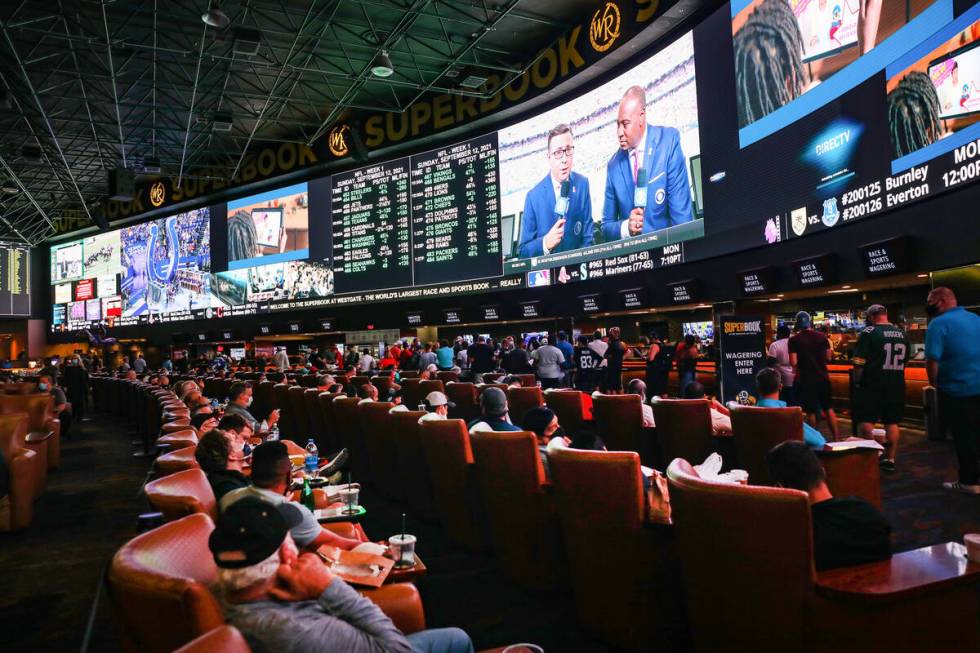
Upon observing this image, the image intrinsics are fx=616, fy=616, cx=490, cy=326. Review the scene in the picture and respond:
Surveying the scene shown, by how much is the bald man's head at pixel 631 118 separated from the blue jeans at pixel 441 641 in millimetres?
10810

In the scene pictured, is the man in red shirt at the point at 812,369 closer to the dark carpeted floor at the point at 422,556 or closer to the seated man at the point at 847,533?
the dark carpeted floor at the point at 422,556

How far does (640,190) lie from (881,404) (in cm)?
657

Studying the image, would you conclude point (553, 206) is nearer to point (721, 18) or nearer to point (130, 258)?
point (721, 18)

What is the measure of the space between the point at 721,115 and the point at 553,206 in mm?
4368

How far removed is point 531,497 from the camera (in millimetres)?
3289

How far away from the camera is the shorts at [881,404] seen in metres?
5.75

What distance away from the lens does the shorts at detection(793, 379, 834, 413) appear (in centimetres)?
689

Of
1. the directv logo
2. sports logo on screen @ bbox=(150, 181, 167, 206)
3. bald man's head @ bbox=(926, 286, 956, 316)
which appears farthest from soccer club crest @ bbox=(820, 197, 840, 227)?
sports logo on screen @ bbox=(150, 181, 167, 206)

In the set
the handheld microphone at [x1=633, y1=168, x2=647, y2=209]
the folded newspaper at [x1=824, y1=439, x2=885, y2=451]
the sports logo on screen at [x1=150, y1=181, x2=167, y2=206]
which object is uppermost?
the sports logo on screen at [x1=150, y1=181, x2=167, y2=206]

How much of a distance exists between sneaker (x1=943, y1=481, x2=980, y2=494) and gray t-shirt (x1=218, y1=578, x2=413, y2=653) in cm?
498

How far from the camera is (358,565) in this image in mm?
2115

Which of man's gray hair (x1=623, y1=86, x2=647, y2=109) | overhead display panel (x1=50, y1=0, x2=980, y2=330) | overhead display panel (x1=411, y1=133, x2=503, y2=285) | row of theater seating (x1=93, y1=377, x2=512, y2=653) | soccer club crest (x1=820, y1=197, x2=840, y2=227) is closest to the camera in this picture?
row of theater seating (x1=93, y1=377, x2=512, y2=653)

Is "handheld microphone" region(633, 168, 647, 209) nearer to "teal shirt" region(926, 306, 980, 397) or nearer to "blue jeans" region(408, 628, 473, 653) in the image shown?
"teal shirt" region(926, 306, 980, 397)

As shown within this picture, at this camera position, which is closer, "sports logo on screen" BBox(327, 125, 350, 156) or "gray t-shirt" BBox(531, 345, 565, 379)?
"gray t-shirt" BBox(531, 345, 565, 379)
